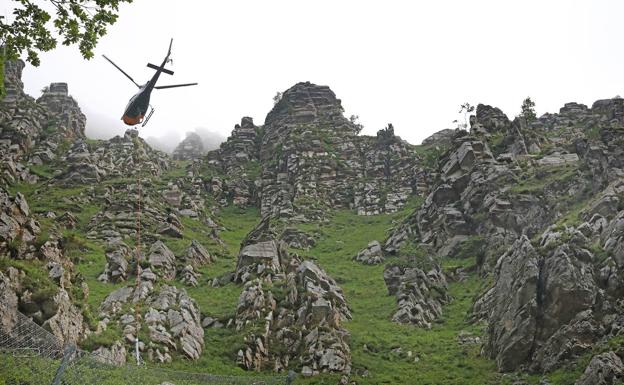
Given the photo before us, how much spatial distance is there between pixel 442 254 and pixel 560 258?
3529cm

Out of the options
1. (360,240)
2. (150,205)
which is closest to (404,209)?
(360,240)

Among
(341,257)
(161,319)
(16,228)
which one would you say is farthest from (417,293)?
(16,228)

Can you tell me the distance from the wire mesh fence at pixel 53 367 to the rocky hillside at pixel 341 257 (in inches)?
78.5

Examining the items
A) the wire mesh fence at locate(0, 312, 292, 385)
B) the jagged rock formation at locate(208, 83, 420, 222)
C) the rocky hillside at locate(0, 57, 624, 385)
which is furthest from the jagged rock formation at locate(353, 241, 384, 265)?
the wire mesh fence at locate(0, 312, 292, 385)

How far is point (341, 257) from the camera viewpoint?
264ft

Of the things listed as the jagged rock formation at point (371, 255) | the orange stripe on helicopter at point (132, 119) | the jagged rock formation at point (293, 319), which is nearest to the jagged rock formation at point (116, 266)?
the jagged rock formation at point (293, 319)

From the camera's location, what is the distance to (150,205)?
88.2 meters

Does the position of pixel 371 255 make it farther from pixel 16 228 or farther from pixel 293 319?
pixel 16 228

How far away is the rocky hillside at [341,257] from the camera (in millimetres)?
34781

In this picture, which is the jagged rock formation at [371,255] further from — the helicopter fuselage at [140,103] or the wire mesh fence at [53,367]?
the wire mesh fence at [53,367]

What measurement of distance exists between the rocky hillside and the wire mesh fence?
6.54 feet

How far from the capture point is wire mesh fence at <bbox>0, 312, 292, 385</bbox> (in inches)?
730

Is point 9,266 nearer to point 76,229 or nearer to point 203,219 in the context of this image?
point 76,229

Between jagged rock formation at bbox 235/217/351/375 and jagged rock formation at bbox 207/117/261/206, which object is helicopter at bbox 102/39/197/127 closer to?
jagged rock formation at bbox 235/217/351/375
